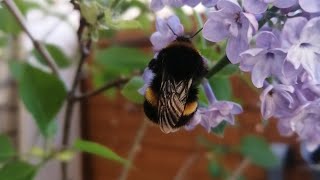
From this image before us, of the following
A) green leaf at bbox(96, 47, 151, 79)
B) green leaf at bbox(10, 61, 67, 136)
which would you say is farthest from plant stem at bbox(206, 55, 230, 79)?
green leaf at bbox(96, 47, 151, 79)

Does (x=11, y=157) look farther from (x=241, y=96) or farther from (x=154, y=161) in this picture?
(x=154, y=161)

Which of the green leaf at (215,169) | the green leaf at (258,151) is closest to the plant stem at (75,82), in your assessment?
the green leaf at (258,151)

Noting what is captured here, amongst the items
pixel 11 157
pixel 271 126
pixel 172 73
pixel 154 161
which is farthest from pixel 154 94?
pixel 154 161

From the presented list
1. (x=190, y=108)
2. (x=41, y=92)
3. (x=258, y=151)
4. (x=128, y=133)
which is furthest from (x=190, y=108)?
(x=128, y=133)

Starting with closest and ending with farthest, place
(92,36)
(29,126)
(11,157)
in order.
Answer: (92,36)
(11,157)
(29,126)

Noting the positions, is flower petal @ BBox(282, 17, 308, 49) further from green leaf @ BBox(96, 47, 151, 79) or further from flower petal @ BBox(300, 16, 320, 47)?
green leaf @ BBox(96, 47, 151, 79)

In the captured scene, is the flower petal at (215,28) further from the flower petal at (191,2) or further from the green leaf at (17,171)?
the green leaf at (17,171)
